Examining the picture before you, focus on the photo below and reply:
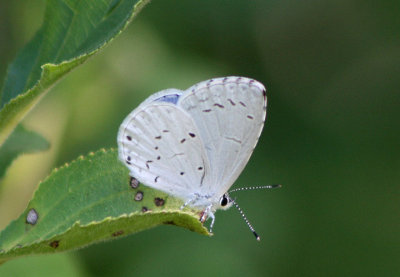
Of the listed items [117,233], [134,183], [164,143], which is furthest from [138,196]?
[164,143]

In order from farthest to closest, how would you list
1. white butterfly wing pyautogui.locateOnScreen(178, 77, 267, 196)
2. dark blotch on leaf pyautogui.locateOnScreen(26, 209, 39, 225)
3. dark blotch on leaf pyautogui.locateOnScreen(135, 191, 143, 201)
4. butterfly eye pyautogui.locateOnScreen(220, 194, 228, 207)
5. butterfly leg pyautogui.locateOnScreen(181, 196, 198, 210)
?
butterfly eye pyautogui.locateOnScreen(220, 194, 228, 207) < butterfly leg pyautogui.locateOnScreen(181, 196, 198, 210) < white butterfly wing pyautogui.locateOnScreen(178, 77, 267, 196) < dark blotch on leaf pyautogui.locateOnScreen(135, 191, 143, 201) < dark blotch on leaf pyautogui.locateOnScreen(26, 209, 39, 225)

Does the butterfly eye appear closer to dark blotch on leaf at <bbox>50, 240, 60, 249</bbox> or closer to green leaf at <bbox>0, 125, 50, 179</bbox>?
green leaf at <bbox>0, 125, 50, 179</bbox>

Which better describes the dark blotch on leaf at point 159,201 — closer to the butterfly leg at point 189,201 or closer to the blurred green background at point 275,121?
the butterfly leg at point 189,201

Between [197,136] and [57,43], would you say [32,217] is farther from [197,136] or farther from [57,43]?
[197,136]

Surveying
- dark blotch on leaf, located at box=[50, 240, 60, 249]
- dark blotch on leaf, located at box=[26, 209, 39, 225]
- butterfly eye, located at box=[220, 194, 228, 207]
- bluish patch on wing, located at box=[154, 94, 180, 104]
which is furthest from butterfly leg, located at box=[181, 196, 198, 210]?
dark blotch on leaf, located at box=[50, 240, 60, 249]

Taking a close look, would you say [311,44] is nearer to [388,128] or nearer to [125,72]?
[388,128]

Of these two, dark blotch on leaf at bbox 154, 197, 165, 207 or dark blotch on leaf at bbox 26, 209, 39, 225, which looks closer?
dark blotch on leaf at bbox 26, 209, 39, 225

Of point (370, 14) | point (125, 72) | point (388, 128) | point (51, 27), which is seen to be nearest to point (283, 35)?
point (370, 14)
